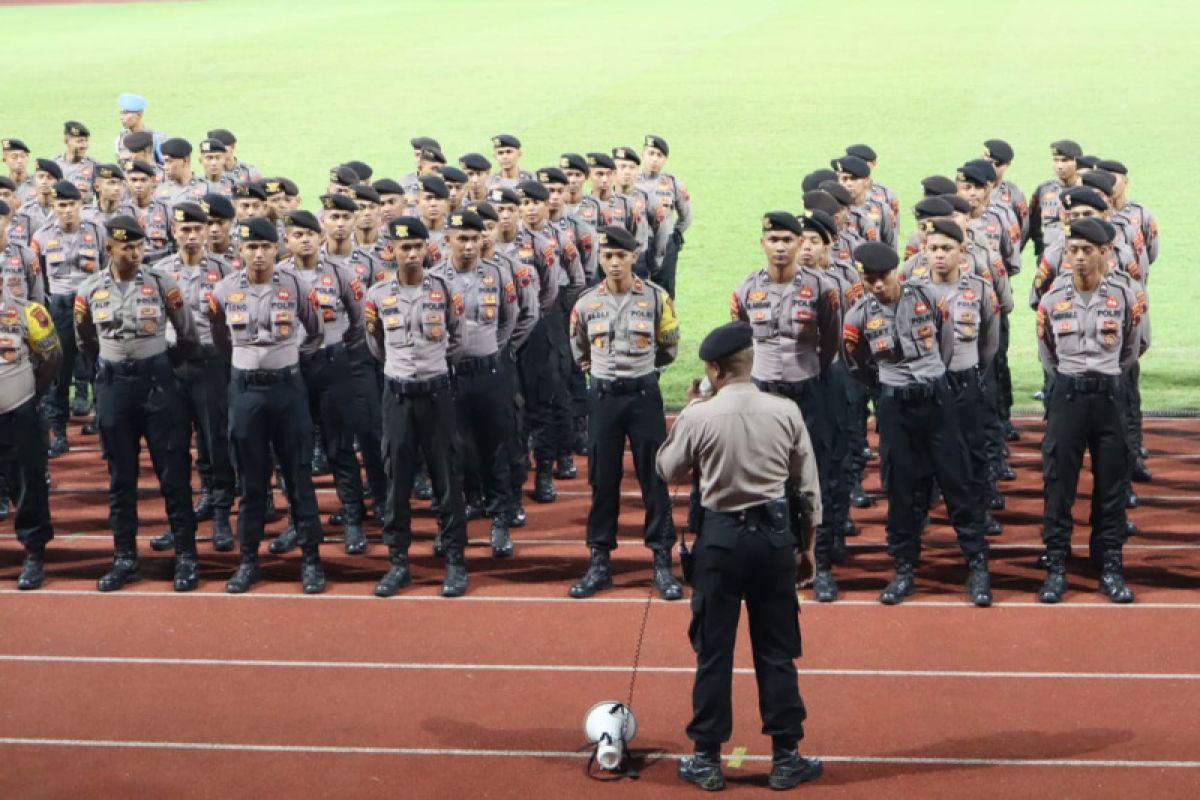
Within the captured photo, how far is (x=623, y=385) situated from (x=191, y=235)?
121 inches

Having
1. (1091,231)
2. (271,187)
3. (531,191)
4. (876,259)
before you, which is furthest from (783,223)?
(271,187)

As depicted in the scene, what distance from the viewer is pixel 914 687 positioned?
9031 millimetres

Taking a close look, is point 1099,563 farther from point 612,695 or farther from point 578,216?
point 578,216

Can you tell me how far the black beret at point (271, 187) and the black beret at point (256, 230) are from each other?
2.26 metres

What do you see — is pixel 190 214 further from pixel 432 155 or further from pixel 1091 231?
pixel 1091 231

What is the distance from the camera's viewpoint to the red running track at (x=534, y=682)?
Result: 811 cm

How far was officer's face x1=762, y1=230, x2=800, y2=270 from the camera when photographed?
1054 centimetres

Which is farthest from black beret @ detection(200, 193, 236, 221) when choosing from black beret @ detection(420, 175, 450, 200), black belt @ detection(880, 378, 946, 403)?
black belt @ detection(880, 378, 946, 403)

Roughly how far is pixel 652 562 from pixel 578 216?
3.87m

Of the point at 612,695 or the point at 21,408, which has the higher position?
the point at 21,408

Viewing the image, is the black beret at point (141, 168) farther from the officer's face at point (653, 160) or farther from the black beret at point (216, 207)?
the officer's face at point (653, 160)

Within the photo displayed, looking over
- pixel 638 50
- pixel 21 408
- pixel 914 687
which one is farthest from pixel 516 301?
pixel 638 50

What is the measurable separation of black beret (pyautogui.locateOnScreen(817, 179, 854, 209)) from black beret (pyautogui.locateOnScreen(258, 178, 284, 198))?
3.75 meters

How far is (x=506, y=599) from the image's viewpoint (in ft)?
34.9
